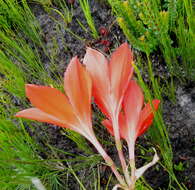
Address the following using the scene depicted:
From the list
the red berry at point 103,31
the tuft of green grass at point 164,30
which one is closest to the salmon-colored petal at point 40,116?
the tuft of green grass at point 164,30

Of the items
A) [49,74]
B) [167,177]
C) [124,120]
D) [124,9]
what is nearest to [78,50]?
[49,74]

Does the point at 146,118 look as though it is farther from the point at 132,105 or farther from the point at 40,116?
the point at 40,116

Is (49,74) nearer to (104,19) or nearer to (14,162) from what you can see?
(104,19)

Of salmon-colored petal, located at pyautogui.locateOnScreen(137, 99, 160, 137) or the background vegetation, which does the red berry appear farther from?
salmon-colored petal, located at pyautogui.locateOnScreen(137, 99, 160, 137)

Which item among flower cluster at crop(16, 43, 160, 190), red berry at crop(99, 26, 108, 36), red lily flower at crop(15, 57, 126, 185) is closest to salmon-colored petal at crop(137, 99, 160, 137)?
flower cluster at crop(16, 43, 160, 190)

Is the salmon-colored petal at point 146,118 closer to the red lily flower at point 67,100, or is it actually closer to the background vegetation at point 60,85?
the background vegetation at point 60,85

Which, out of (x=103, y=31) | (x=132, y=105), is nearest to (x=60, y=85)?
(x=103, y=31)
